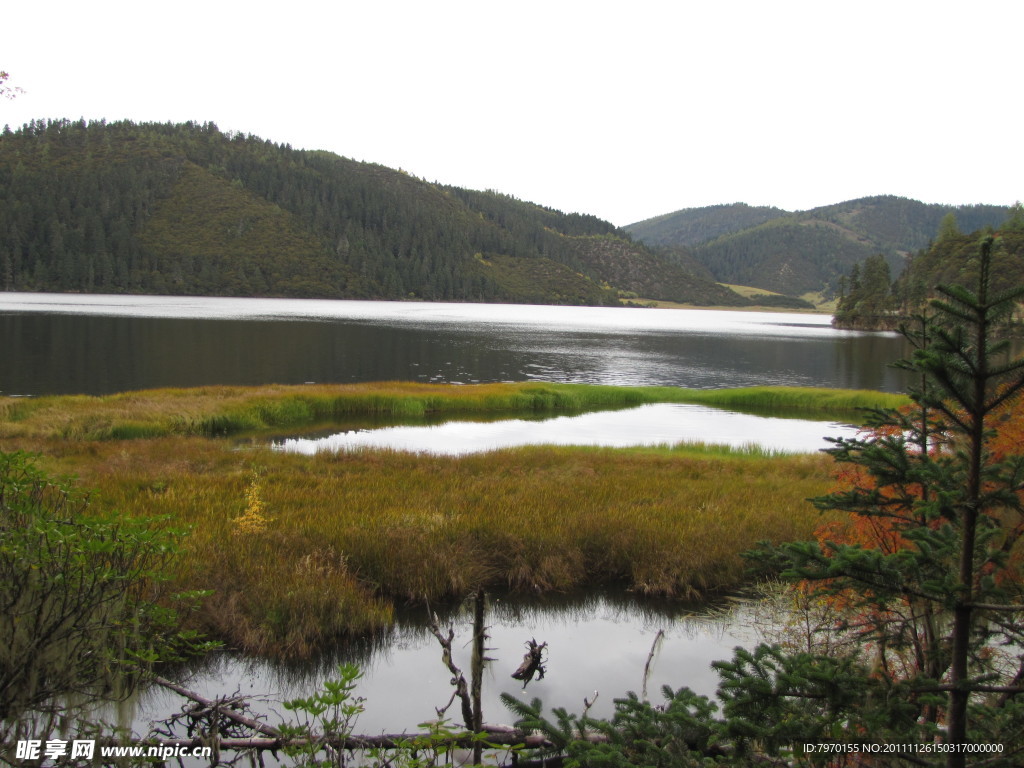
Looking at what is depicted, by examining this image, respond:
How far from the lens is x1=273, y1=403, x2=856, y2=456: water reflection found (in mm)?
26500

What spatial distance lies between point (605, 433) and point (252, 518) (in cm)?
2149

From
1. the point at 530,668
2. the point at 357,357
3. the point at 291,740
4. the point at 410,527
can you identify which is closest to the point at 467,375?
the point at 357,357

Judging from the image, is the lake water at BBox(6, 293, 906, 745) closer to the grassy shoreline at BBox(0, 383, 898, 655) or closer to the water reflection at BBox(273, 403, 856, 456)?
the water reflection at BBox(273, 403, 856, 456)

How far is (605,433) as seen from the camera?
3136cm

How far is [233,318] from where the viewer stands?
102000 mm

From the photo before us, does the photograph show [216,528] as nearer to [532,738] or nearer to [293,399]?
[532,738]

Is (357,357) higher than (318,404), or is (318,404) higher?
(357,357)

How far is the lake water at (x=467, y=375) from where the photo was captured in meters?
8.37

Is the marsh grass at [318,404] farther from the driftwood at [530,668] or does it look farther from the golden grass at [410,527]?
the driftwood at [530,668]

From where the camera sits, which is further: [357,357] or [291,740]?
[357,357]

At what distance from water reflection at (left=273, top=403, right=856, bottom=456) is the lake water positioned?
0.36m

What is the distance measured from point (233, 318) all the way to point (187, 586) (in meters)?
103

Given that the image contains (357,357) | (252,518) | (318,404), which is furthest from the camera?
(357,357)

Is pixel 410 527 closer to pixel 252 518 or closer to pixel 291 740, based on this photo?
pixel 252 518
